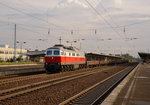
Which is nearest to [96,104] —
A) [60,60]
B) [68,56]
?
[60,60]

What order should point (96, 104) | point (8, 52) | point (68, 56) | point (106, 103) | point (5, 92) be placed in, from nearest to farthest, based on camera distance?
1. point (106, 103)
2. point (96, 104)
3. point (5, 92)
4. point (68, 56)
5. point (8, 52)

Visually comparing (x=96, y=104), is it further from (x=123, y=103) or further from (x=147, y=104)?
(x=147, y=104)

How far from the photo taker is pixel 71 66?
2852 centimetres

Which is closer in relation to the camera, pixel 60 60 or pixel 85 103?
pixel 85 103

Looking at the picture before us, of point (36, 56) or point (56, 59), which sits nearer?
point (56, 59)

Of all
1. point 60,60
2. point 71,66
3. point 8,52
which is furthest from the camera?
point 8,52

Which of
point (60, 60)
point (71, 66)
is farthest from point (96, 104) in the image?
point (71, 66)

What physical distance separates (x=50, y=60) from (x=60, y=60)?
141cm

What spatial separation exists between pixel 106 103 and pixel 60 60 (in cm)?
1612

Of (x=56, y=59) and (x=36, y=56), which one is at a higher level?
(x=36, y=56)

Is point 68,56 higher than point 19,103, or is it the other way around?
point 68,56

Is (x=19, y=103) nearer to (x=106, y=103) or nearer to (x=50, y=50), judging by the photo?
(x=106, y=103)

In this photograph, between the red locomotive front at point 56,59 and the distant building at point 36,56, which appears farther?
the distant building at point 36,56

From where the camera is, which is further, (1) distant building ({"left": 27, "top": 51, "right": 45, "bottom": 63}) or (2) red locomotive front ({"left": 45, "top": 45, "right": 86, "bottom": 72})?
(1) distant building ({"left": 27, "top": 51, "right": 45, "bottom": 63})
